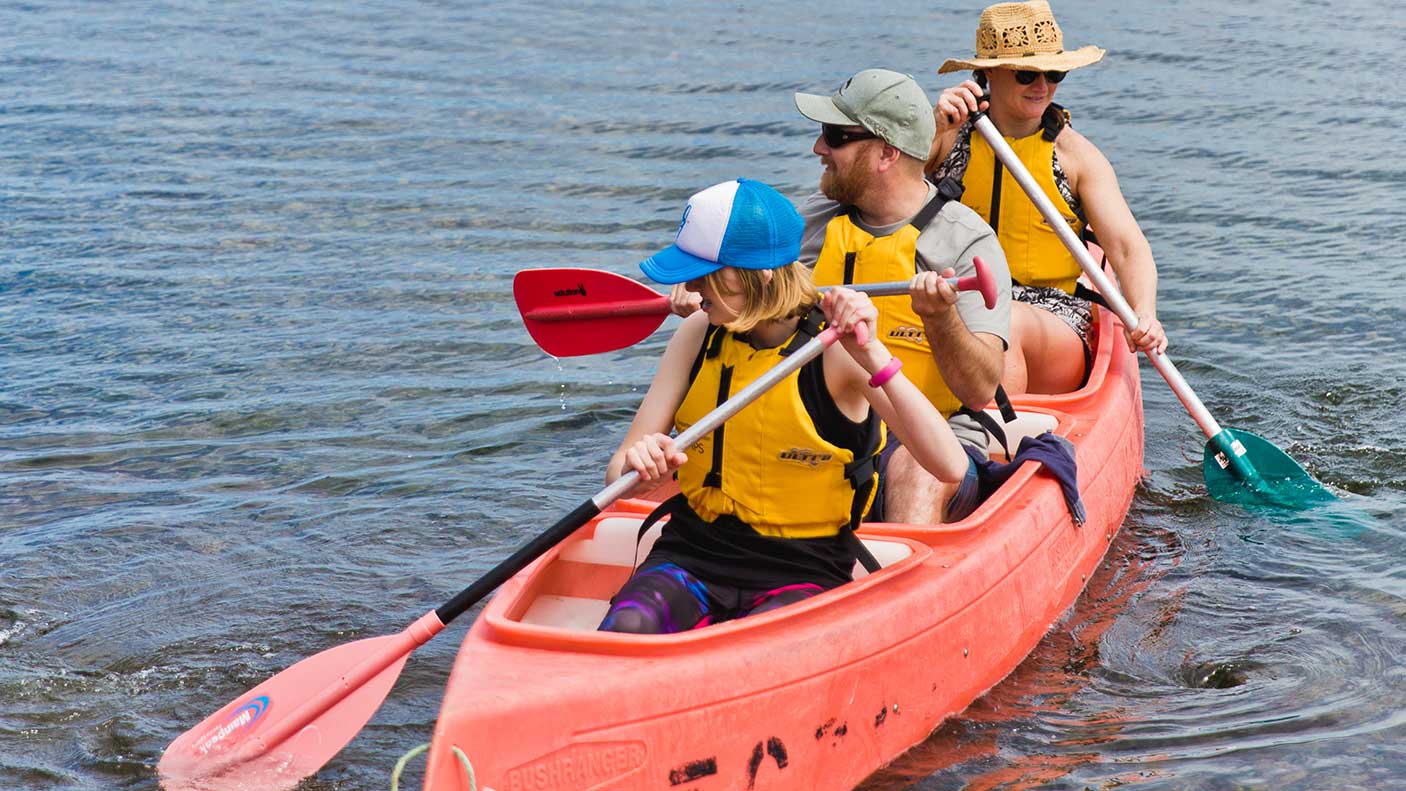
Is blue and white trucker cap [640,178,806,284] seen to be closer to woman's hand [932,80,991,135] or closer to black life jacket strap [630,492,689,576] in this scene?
black life jacket strap [630,492,689,576]

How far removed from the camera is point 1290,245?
352 inches

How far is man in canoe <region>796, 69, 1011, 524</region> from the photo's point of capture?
4.22m

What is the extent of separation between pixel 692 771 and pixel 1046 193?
2954 mm

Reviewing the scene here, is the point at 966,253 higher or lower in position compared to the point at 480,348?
higher

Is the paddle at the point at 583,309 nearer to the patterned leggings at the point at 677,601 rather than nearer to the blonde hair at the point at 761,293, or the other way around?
the blonde hair at the point at 761,293

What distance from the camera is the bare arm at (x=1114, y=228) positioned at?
5516mm

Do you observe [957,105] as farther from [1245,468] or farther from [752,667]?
[752,667]

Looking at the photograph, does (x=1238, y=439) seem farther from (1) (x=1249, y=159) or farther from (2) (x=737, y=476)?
(1) (x=1249, y=159)

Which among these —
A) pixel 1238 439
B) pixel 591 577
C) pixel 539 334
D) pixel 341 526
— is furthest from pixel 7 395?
pixel 1238 439

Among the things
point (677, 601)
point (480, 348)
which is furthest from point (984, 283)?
point (480, 348)

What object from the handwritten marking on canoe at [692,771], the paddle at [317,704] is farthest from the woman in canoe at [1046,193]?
the handwritten marking on canoe at [692,771]

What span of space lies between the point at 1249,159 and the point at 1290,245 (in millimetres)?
2007

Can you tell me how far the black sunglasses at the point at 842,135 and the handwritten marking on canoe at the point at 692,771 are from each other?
1.80 m

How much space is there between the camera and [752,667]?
3391 millimetres
